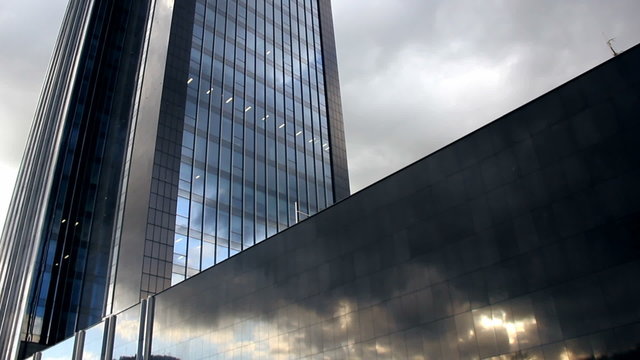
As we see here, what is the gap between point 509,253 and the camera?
2398 cm

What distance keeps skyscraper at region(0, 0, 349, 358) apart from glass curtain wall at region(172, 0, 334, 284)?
19 cm

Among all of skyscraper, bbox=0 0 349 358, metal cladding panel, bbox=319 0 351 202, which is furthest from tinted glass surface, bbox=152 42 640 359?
metal cladding panel, bbox=319 0 351 202

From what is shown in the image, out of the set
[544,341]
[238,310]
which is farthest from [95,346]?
[544,341]

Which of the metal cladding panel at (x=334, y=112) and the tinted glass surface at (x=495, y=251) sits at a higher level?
the metal cladding panel at (x=334, y=112)

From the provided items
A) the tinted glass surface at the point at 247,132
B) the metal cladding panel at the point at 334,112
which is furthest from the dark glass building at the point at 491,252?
the metal cladding panel at the point at 334,112

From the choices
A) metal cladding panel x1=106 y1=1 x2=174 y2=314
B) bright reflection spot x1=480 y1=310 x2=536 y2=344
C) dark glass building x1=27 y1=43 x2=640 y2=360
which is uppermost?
metal cladding panel x1=106 y1=1 x2=174 y2=314

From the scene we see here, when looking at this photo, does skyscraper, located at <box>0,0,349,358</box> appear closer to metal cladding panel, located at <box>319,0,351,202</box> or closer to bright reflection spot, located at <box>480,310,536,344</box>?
metal cladding panel, located at <box>319,0,351,202</box>

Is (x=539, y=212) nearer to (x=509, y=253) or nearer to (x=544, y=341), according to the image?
(x=509, y=253)

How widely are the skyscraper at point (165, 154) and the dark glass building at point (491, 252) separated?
104ft

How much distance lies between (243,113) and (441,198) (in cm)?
5545

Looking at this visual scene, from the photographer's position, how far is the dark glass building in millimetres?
21469

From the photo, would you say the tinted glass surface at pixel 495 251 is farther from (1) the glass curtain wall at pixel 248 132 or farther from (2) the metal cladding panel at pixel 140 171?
(1) the glass curtain wall at pixel 248 132

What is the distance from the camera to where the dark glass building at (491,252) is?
21.5 m

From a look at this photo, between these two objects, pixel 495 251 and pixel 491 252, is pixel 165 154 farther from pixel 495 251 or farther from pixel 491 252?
pixel 495 251
